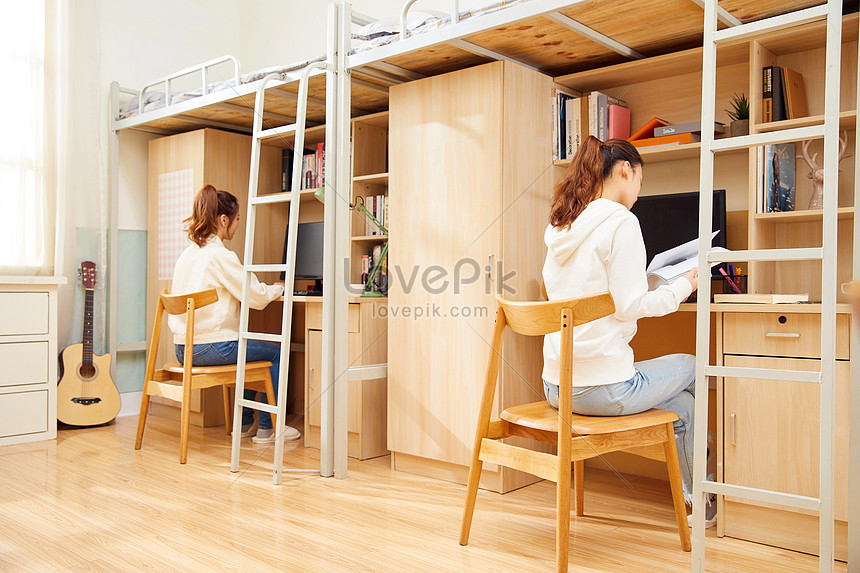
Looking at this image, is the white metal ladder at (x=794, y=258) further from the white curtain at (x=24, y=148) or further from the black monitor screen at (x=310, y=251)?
the white curtain at (x=24, y=148)

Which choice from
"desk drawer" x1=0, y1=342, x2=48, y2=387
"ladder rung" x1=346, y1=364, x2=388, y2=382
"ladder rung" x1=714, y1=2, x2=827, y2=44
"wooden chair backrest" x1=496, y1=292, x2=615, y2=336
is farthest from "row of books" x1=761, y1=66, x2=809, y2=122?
"desk drawer" x1=0, y1=342, x2=48, y2=387

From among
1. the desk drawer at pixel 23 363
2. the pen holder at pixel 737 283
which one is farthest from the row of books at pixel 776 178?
the desk drawer at pixel 23 363

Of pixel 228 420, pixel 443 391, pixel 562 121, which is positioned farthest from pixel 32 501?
pixel 562 121

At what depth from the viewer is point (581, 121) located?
312 centimetres

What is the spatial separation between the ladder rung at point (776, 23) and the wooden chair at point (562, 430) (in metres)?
0.77

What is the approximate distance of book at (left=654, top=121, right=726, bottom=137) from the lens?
8.99 ft

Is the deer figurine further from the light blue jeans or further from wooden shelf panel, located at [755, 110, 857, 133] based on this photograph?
the light blue jeans

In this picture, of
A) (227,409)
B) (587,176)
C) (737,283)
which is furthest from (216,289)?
(737,283)

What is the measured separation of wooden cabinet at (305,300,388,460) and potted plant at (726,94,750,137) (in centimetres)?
175

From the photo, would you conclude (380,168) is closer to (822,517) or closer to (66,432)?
(66,432)

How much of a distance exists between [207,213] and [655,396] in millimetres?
2493

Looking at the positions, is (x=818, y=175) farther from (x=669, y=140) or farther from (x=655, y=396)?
(x=655, y=396)

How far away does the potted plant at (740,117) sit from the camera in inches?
105

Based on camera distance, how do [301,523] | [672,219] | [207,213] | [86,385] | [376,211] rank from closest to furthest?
[301,523] < [672,219] < [207,213] < [376,211] < [86,385]
